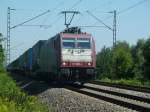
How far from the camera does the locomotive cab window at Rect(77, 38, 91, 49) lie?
2976 centimetres

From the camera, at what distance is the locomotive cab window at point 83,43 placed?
97.6 ft

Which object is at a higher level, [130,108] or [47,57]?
[47,57]

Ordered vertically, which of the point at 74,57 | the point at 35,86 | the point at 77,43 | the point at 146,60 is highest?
the point at 77,43

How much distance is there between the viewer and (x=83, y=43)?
98.1 ft

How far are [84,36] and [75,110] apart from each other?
14.5 meters

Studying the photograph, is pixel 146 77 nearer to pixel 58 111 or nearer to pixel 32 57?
pixel 32 57

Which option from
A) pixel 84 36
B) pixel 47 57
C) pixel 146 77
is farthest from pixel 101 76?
pixel 84 36

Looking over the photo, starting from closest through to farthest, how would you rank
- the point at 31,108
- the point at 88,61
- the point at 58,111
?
1. the point at 31,108
2. the point at 58,111
3. the point at 88,61

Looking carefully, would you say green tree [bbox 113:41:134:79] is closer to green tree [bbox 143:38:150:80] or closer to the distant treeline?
the distant treeline

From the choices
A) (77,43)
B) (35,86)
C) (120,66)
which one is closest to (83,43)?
(77,43)

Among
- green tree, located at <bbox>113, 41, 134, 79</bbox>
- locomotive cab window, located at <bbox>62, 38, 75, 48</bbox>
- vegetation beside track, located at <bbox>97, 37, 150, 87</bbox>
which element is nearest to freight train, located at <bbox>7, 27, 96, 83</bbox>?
locomotive cab window, located at <bbox>62, 38, 75, 48</bbox>

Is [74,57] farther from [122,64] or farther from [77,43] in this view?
[122,64]

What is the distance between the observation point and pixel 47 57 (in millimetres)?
34844

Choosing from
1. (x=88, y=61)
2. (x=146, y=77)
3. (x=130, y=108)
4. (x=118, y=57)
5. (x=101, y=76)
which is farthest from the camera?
(x=118, y=57)
